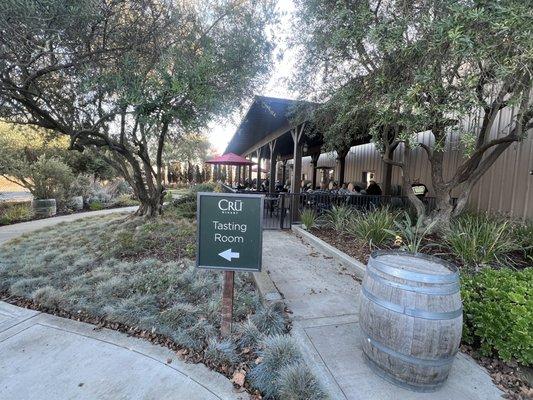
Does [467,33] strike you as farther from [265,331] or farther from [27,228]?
[27,228]

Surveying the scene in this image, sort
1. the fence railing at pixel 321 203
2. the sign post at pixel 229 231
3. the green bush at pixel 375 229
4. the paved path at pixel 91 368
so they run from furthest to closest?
the fence railing at pixel 321 203, the green bush at pixel 375 229, the sign post at pixel 229 231, the paved path at pixel 91 368

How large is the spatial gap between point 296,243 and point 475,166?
3736 millimetres

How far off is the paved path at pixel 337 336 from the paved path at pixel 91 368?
757 mm

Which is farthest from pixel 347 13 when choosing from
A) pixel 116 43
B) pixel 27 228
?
pixel 27 228

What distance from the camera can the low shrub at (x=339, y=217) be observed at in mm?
6498

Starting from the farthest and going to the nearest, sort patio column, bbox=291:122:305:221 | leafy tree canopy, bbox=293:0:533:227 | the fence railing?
patio column, bbox=291:122:305:221
the fence railing
leafy tree canopy, bbox=293:0:533:227

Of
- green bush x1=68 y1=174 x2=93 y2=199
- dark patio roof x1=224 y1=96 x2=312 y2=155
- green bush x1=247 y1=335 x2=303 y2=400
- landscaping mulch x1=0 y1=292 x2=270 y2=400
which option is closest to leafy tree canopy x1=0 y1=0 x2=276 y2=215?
dark patio roof x1=224 y1=96 x2=312 y2=155

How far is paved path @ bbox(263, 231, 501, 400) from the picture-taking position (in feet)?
6.82

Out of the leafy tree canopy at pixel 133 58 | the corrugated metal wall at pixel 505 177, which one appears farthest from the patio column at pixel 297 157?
the corrugated metal wall at pixel 505 177

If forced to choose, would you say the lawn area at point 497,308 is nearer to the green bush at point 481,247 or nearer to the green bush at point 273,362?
the green bush at point 481,247

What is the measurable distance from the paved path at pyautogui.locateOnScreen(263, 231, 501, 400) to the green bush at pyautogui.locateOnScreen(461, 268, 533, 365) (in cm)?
24

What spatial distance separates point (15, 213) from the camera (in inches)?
380

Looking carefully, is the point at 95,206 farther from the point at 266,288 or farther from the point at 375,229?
the point at 375,229

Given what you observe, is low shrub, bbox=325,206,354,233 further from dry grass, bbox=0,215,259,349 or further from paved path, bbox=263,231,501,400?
dry grass, bbox=0,215,259,349
